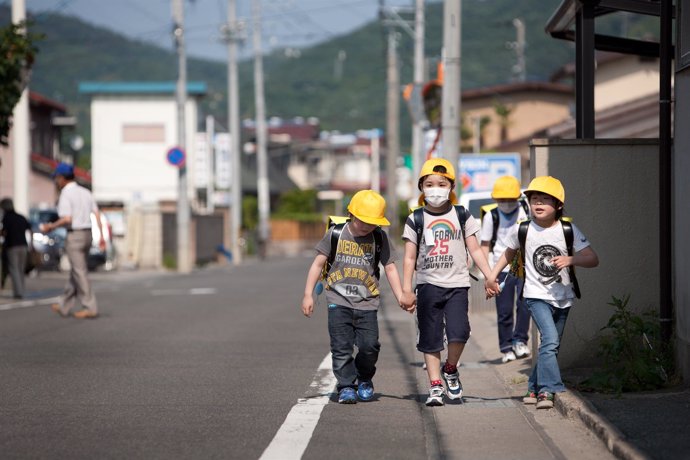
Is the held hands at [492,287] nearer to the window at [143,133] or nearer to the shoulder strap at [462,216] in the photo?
the shoulder strap at [462,216]

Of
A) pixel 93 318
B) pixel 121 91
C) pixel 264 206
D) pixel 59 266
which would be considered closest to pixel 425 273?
pixel 93 318

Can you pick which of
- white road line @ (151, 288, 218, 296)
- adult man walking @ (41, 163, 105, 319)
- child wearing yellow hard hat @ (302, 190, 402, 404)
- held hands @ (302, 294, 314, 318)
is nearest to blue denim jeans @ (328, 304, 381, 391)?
child wearing yellow hard hat @ (302, 190, 402, 404)

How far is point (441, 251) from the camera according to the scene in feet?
28.5

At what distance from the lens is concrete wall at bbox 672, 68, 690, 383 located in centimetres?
860

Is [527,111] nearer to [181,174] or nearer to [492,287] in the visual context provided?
[181,174]

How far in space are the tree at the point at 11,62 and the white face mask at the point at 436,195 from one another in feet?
39.0

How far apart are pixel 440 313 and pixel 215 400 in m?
1.79

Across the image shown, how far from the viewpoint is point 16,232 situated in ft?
63.7

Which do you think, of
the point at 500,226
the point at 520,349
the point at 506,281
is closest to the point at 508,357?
the point at 520,349

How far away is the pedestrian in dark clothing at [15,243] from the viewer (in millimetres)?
19266

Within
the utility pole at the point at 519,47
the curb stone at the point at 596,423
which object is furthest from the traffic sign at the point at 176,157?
the curb stone at the point at 596,423

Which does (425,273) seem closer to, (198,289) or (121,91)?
(198,289)

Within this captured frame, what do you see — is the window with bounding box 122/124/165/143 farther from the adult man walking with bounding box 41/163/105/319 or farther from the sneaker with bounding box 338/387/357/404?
the sneaker with bounding box 338/387/357/404

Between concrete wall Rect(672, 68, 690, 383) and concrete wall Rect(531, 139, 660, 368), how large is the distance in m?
0.45
